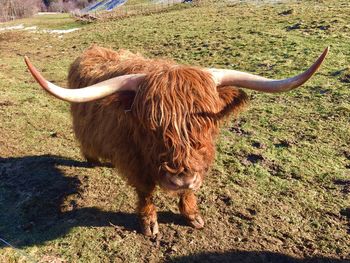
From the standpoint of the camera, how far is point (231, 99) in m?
3.12

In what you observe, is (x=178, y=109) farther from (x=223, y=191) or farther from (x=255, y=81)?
(x=223, y=191)

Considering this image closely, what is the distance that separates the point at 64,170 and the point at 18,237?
1254 mm

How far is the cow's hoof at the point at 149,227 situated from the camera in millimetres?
3412

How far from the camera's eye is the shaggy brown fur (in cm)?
268

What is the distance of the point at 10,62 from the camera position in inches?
449

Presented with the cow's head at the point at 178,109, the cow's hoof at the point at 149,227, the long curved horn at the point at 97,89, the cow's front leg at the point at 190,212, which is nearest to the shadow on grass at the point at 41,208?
the cow's hoof at the point at 149,227

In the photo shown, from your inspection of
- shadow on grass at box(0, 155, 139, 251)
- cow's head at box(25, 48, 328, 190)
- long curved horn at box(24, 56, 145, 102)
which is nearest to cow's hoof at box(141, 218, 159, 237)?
shadow on grass at box(0, 155, 139, 251)

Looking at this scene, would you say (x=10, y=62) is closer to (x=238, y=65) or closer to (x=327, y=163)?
(x=238, y=65)

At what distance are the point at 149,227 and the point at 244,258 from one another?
2.92 ft

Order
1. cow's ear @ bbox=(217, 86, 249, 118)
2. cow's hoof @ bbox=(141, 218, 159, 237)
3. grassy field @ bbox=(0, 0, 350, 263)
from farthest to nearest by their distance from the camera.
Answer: cow's hoof @ bbox=(141, 218, 159, 237), grassy field @ bbox=(0, 0, 350, 263), cow's ear @ bbox=(217, 86, 249, 118)

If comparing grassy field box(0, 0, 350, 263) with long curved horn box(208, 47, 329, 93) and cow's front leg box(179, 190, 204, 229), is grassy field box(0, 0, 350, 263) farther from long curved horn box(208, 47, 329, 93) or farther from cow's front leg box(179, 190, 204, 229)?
long curved horn box(208, 47, 329, 93)

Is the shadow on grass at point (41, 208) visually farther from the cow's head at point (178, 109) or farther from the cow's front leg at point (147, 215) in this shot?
the cow's head at point (178, 109)

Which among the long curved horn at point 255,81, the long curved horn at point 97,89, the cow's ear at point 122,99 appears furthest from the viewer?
the cow's ear at point 122,99

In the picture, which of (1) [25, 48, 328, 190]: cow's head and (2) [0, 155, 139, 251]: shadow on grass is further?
(2) [0, 155, 139, 251]: shadow on grass
